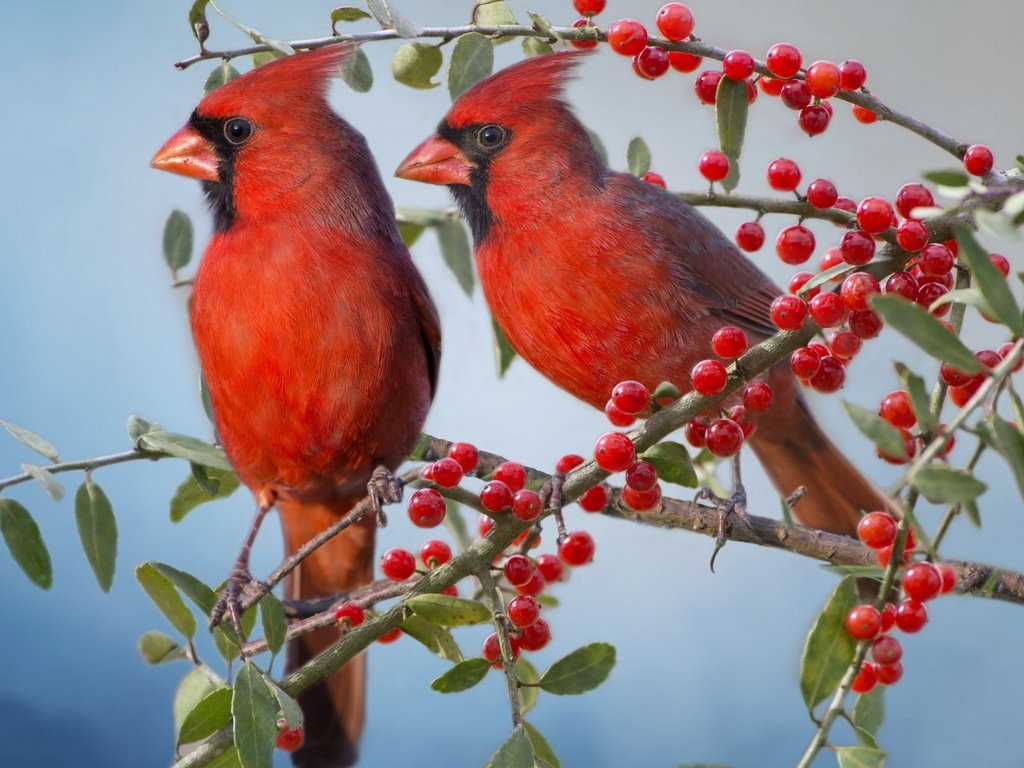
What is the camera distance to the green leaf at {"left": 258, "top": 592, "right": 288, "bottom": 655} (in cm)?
83

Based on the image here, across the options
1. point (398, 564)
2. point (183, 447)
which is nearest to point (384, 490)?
point (398, 564)

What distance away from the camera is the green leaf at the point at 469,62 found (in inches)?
39.5

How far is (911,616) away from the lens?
2.59ft

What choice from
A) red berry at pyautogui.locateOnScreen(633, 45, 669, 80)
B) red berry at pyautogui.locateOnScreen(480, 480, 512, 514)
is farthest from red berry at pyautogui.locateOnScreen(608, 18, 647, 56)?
red berry at pyautogui.locateOnScreen(480, 480, 512, 514)

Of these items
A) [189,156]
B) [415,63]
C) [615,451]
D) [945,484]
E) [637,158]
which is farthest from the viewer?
[637,158]

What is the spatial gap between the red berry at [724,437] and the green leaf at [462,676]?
231 millimetres

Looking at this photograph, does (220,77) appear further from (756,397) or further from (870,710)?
(870,710)

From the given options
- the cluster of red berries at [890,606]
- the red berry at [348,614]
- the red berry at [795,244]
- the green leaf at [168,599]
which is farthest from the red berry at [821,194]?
the green leaf at [168,599]

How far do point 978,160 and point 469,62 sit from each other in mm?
430

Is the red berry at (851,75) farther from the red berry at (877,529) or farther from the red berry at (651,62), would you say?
the red berry at (877,529)

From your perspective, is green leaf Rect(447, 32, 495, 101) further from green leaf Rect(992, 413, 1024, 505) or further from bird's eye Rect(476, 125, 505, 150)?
green leaf Rect(992, 413, 1024, 505)

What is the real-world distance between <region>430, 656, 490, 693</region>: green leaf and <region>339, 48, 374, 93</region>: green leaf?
49cm

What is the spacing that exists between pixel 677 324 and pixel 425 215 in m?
0.31

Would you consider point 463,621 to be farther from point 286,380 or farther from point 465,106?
point 465,106
